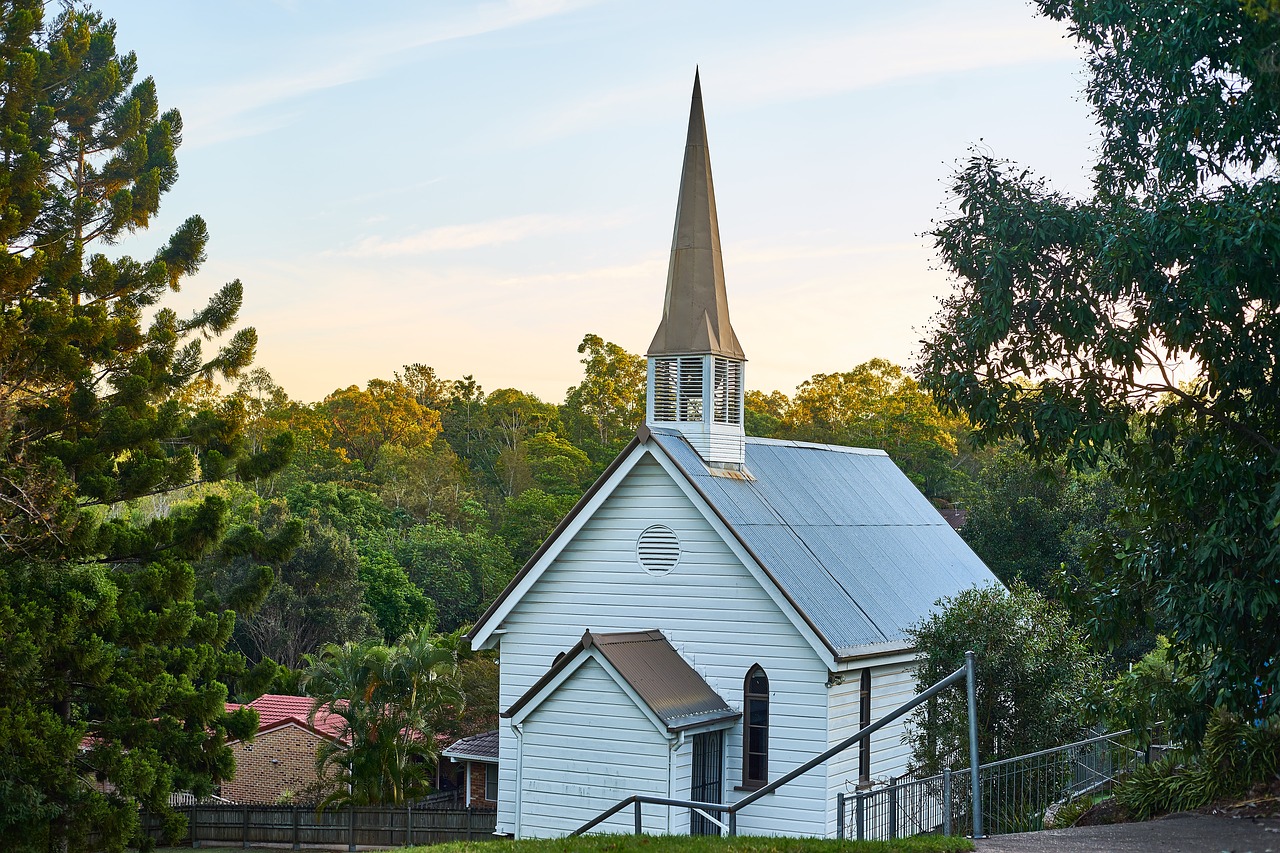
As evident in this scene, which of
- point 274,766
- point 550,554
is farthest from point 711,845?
point 274,766

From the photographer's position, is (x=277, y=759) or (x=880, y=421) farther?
(x=880, y=421)

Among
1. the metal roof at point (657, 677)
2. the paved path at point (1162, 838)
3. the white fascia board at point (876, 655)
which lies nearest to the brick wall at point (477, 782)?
the metal roof at point (657, 677)

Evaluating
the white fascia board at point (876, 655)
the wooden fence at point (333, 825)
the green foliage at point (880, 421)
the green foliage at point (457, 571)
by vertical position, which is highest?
the green foliage at point (880, 421)

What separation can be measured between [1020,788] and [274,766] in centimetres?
2606

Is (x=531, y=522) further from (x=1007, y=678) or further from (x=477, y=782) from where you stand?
(x=1007, y=678)

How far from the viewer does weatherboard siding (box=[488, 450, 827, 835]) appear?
2023 centimetres

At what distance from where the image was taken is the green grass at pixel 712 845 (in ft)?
36.3

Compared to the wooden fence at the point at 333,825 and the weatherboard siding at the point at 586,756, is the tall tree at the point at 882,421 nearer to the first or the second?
the wooden fence at the point at 333,825

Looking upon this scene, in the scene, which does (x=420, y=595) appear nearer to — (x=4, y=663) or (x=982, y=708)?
(x=4, y=663)

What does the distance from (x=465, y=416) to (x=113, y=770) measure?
6936 cm

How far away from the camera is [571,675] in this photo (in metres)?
19.9

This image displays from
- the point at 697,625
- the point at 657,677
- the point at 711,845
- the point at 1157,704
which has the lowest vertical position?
the point at 711,845

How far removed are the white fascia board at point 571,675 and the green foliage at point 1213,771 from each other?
24.1 ft

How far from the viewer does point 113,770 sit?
22078 mm
